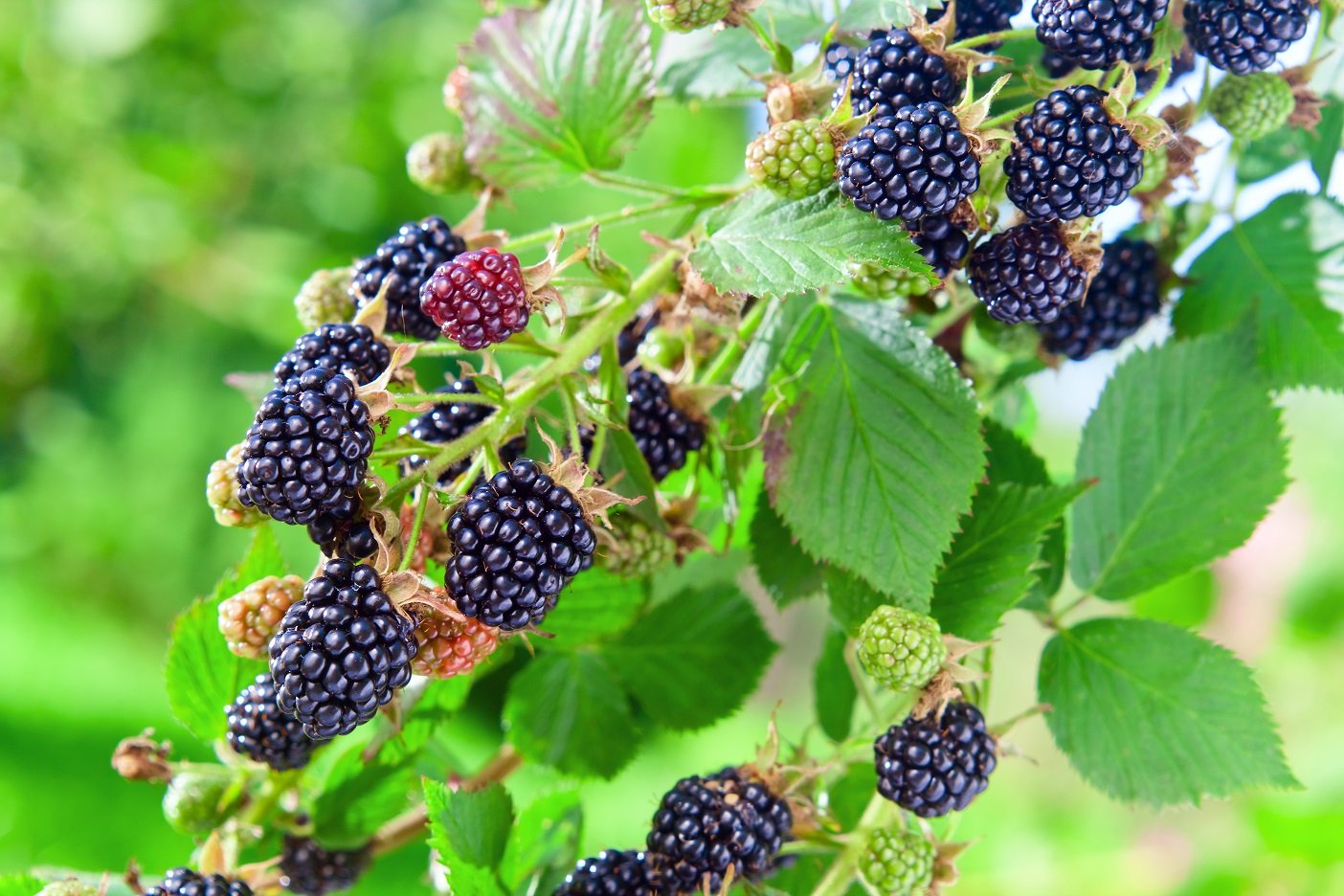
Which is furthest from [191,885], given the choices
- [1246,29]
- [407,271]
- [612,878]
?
[1246,29]

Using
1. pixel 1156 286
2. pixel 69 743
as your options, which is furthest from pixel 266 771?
pixel 69 743

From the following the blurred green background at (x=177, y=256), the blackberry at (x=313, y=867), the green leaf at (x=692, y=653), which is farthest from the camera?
the blurred green background at (x=177, y=256)

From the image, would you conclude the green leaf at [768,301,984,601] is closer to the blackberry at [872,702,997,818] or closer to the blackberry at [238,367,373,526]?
the blackberry at [872,702,997,818]

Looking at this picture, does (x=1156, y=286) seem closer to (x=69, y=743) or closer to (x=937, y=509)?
(x=937, y=509)

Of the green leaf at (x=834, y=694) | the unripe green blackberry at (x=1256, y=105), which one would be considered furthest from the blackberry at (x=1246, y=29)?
the green leaf at (x=834, y=694)

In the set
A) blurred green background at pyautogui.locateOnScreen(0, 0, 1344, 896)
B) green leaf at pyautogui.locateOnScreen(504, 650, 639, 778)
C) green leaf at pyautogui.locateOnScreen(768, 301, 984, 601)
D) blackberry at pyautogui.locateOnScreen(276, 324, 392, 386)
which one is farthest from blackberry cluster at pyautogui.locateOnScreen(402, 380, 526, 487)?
blurred green background at pyautogui.locateOnScreen(0, 0, 1344, 896)

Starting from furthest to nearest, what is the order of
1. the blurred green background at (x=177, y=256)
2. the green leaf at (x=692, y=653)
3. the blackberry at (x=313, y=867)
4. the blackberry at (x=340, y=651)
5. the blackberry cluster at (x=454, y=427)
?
the blurred green background at (x=177, y=256) < the green leaf at (x=692, y=653) < the blackberry at (x=313, y=867) < the blackberry cluster at (x=454, y=427) < the blackberry at (x=340, y=651)

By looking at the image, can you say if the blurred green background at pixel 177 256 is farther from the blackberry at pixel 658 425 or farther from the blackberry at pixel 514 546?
the blackberry at pixel 514 546
